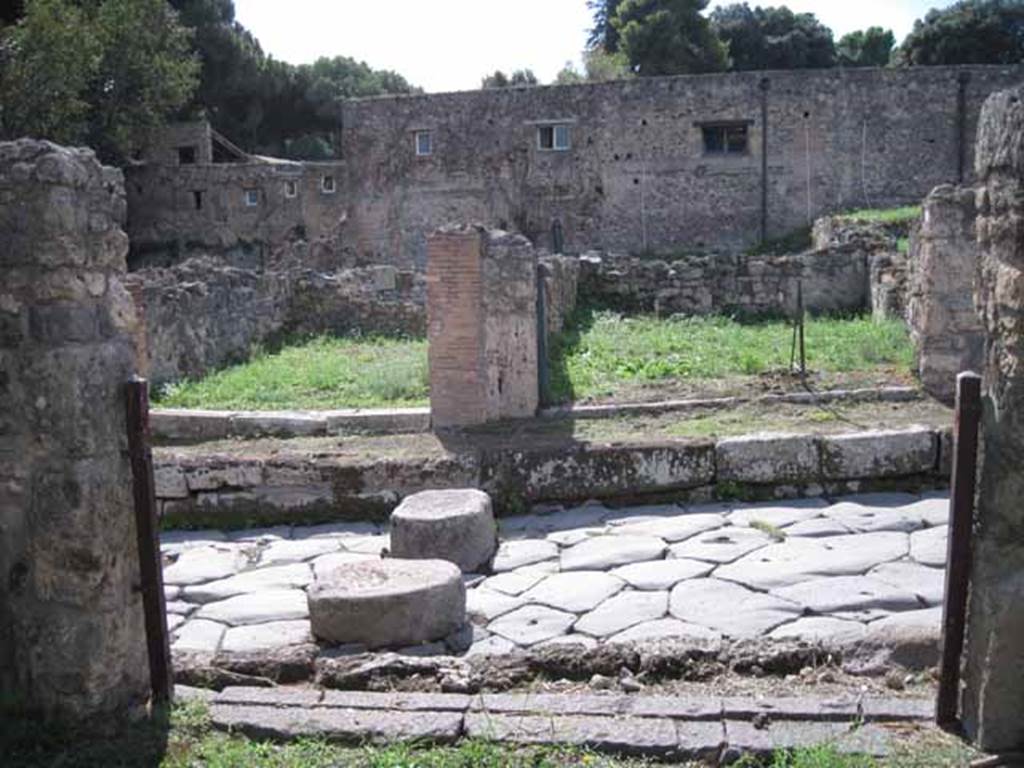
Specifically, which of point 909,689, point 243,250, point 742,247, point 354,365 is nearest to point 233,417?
point 354,365

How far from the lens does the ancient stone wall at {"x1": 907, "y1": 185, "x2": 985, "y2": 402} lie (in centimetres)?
898

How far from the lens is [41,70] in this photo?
1059 inches

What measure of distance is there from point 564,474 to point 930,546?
7.96 feet

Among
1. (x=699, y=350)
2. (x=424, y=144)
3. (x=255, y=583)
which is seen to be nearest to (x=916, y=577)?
(x=255, y=583)

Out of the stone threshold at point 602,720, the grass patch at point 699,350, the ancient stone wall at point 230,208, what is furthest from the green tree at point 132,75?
the stone threshold at point 602,720

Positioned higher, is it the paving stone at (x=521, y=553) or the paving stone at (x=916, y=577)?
the paving stone at (x=916, y=577)

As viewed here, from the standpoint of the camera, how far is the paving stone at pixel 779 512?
22.3ft

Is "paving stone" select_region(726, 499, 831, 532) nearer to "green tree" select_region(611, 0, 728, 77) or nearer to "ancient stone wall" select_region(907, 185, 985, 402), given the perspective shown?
"ancient stone wall" select_region(907, 185, 985, 402)

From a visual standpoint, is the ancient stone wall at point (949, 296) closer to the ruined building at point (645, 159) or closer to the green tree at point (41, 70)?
the ruined building at point (645, 159)

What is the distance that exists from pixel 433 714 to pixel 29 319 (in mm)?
2007

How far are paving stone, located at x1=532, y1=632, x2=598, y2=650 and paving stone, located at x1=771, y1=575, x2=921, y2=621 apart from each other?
1.07m

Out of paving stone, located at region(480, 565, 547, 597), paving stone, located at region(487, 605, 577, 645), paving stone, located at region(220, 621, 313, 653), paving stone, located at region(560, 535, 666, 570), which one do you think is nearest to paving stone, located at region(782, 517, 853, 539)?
paving stone, located at region(560, 535, 666, 570)

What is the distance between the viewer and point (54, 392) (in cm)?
378

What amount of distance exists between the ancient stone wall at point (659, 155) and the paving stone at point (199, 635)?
24.2m
